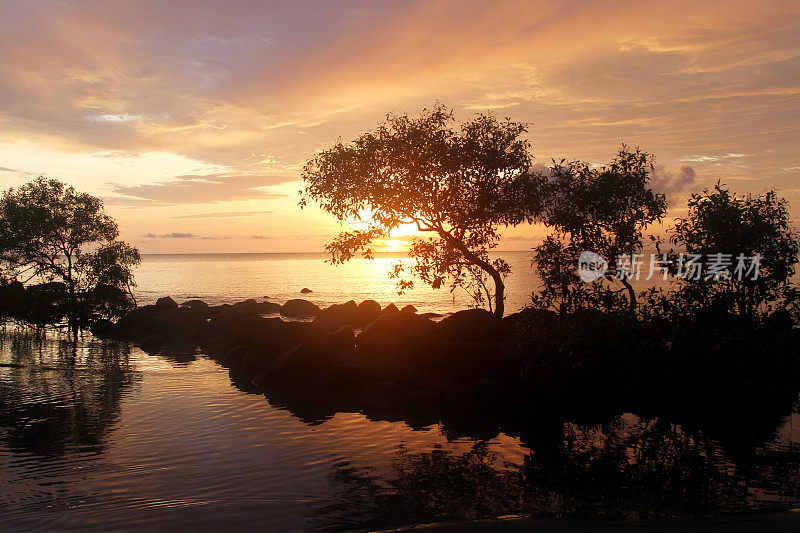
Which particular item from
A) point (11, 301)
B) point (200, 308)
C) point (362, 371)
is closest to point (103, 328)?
point (11, 301)

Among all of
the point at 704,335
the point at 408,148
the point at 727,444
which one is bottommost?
the point at 727,444

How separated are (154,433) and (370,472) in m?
9.13

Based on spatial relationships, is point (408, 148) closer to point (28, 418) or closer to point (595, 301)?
point (595, 301)

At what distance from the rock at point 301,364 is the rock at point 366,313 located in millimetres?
19049

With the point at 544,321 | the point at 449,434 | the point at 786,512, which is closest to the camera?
the point at 786,512

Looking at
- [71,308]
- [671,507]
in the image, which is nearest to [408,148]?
[671,507]

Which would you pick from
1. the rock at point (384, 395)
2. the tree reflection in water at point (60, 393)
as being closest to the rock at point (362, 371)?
the rock at point (384, 395)

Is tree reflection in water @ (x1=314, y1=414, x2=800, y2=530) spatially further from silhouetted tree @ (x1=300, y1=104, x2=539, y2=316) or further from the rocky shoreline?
silhouetted tree @ (x1=300, y1=104, x2=539, y2=316)

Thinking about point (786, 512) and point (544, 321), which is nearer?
point (786, 512)

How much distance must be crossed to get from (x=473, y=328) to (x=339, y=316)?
70.8 feet

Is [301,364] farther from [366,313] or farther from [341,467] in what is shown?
[366,313]

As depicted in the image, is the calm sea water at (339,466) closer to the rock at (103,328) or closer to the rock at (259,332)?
the rock at (259,332)

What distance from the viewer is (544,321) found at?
24391 mm

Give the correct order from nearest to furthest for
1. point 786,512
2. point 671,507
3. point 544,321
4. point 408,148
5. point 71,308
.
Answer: point 786,512
point 671,507
point 544,321
point 408,148
point 71,308
